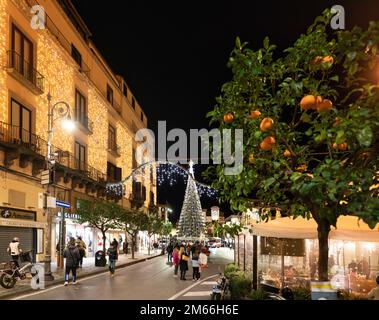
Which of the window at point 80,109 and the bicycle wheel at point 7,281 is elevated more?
the window at point 80,109

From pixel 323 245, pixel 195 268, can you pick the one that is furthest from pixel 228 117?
pixel 195 268

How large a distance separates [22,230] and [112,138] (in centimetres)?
2690

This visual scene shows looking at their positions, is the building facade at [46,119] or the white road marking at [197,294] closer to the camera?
the white road marking at [197,294]

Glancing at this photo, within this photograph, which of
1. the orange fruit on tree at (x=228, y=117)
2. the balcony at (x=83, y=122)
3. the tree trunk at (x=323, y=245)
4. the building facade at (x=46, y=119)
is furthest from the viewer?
the balcony at (x=83, y=122)

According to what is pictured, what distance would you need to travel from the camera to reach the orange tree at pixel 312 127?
5176mm

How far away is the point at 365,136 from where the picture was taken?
15.8 feet

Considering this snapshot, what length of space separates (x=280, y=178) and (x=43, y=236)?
2674cm

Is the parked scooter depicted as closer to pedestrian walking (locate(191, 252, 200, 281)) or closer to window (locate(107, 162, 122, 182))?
pedestrian walking (locate(191, 252, 200, 281))

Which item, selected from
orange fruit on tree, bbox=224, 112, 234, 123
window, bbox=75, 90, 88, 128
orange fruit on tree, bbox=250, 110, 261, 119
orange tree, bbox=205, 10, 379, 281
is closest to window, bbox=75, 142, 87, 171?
window, bbox=75, 90, 88, 128

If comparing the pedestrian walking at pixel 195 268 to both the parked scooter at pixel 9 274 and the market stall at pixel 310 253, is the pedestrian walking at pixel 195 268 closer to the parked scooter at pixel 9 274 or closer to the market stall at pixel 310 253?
the parked scooter at pixel 9 274

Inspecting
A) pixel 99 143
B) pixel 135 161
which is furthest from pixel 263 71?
pixel 135 161

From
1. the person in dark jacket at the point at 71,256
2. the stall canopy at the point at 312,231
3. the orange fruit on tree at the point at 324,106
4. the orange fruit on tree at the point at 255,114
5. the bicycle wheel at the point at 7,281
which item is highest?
the orange fruit on tree at the point at 255,114

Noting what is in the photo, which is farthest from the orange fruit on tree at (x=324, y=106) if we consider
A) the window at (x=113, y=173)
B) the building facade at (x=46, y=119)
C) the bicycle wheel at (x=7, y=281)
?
the window at (x=113, y=173)

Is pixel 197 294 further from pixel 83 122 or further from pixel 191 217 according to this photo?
pixel 191 217
